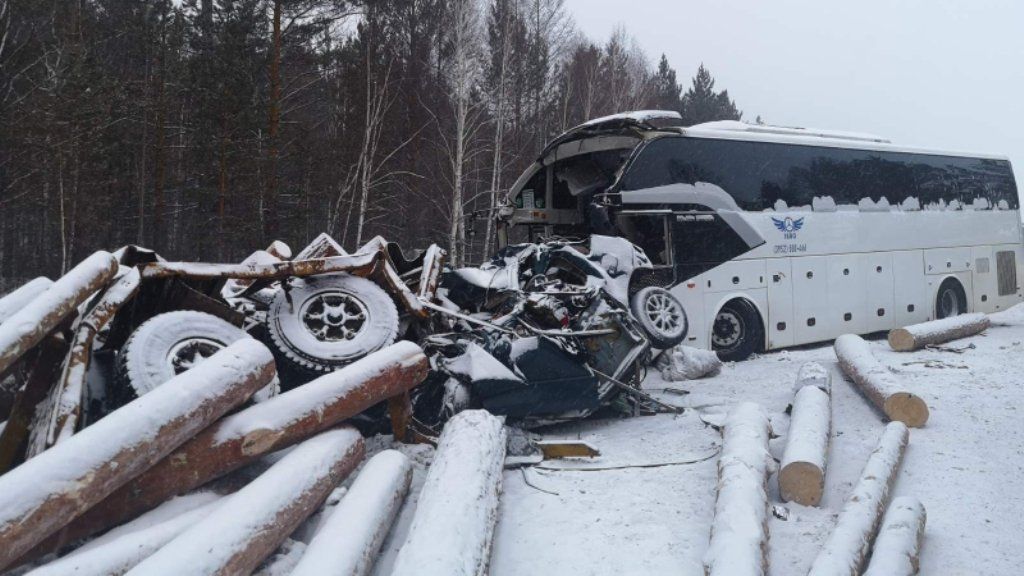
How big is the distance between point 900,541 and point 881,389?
303 cm

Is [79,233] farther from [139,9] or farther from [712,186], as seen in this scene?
[712,186]

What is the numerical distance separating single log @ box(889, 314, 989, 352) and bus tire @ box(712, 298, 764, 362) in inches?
74.5

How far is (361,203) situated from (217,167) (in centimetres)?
425

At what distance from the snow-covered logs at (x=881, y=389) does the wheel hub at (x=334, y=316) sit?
14.7ft

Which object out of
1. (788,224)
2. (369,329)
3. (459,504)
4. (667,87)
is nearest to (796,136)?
(788,224)

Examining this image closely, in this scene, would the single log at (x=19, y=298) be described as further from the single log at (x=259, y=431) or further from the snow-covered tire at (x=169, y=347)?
the single log at (x=259, y=431)

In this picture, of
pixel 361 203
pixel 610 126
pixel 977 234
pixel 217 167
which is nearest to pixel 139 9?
pixel 217 167

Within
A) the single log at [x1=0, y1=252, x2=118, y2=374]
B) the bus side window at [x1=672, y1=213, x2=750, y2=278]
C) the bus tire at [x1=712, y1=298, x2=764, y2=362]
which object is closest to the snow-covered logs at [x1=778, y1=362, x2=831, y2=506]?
the bus side window at [x1=672, y1=213, x2=750, y2=278]

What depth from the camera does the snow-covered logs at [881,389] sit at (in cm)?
554

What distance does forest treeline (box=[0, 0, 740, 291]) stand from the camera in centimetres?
1727

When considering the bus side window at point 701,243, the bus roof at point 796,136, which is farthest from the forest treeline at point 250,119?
the bus side window at point 701,243

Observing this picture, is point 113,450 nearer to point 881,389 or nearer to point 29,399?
point 29,399

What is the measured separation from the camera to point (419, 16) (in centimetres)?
2367

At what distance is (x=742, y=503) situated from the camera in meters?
3.63
